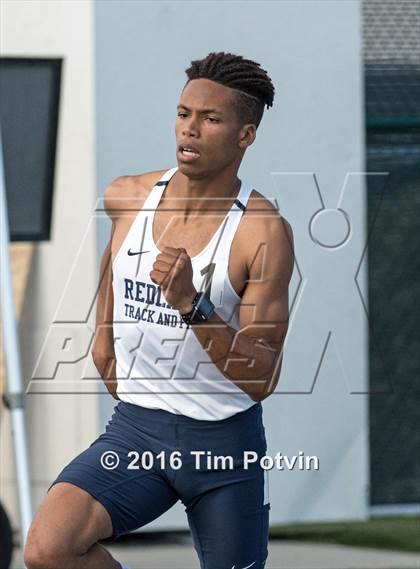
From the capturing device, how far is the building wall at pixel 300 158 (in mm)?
5750

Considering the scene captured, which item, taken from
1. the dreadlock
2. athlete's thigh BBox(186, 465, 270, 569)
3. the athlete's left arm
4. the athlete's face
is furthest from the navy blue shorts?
the dreadlock

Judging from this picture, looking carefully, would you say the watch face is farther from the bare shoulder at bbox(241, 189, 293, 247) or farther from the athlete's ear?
the athlete's ear

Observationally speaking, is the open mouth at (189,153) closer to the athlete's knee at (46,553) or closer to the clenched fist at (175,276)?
the clenched fist at (175,276)

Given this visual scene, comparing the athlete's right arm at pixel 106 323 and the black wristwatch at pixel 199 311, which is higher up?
the black wristwatch at pixel 199 311

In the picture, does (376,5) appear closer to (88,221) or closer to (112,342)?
(88,221)

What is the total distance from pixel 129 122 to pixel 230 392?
8.22 feet

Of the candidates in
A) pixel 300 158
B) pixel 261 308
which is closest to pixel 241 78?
pixel 261 308

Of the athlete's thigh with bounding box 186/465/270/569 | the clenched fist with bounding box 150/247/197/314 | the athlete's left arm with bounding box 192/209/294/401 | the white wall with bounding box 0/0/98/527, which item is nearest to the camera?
the clenched fist with bounding box 150/247/197/314

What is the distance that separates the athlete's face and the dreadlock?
2 centimetres

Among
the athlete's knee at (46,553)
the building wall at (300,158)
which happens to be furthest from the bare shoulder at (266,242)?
the building wall at (300,158)

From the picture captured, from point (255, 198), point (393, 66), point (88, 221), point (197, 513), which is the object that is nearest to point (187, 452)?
point (197, 513)

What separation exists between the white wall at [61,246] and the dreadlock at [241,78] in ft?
7.34

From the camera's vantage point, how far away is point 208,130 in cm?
347

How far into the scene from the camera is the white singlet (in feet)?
11.1
